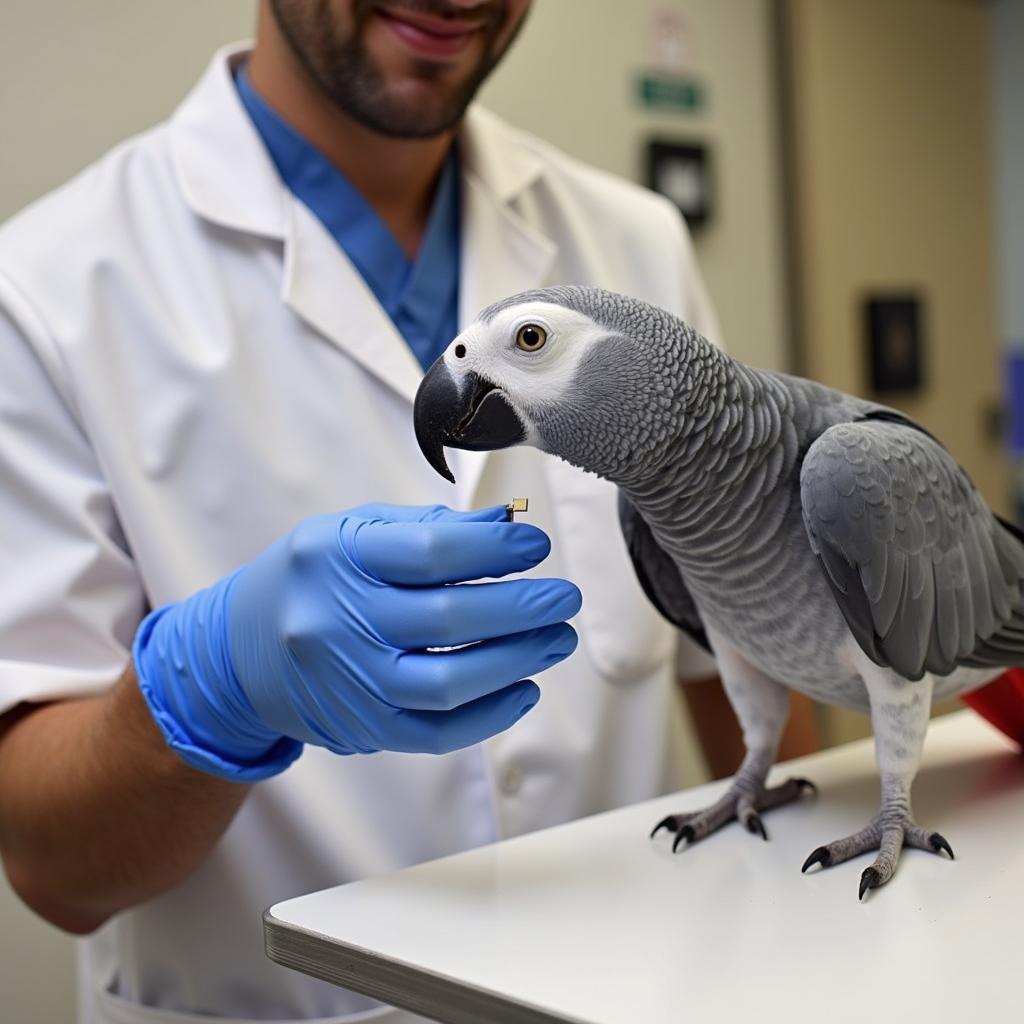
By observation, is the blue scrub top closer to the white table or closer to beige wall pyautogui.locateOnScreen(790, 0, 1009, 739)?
the white table

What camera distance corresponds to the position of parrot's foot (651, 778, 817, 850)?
23.7 inches

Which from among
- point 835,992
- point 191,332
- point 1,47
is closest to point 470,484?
point 191,332

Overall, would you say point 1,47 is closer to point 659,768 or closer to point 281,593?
point 281,593

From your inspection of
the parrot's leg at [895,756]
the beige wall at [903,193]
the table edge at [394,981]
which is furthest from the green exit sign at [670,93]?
the table edge at [394,981]

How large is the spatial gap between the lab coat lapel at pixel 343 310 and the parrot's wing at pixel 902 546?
0.37m

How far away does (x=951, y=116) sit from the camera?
2176 mm

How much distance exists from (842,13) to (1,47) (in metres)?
1.41

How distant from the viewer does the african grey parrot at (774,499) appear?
0.53m

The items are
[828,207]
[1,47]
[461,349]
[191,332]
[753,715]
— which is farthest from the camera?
[828,207]

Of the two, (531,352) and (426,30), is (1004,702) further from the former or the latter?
(426,30)

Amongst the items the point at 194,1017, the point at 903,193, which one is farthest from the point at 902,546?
the point at 903,193

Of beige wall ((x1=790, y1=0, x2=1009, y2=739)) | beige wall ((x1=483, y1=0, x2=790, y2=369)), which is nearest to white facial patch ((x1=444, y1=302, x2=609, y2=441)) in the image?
beige wall ((x1=483, y1=0, x2=790, y2=369))

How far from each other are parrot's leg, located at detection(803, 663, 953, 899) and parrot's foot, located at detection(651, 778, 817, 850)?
6 centimetres

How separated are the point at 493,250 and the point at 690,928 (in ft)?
1.99
